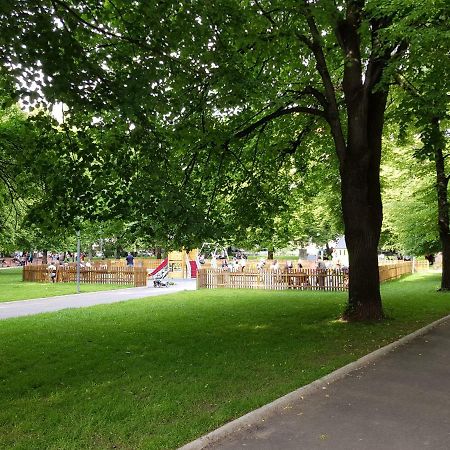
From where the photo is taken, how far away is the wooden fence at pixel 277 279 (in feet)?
74.3

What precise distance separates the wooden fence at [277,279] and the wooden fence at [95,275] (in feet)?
13.6

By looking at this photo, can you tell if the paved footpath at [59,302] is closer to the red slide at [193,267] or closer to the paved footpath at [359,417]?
the red slide at [193,267]

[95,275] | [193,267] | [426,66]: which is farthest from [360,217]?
[193,267]

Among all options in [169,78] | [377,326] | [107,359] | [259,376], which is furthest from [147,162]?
[377,326]

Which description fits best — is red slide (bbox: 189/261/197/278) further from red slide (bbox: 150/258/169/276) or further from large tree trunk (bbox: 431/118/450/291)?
large tree trunk (bbox: 431/118/450/291)

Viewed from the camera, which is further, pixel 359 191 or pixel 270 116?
pixel 270 116

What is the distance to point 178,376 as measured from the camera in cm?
683

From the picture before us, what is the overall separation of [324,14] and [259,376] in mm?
6443

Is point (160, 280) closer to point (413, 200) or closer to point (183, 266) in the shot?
point (183, 266)

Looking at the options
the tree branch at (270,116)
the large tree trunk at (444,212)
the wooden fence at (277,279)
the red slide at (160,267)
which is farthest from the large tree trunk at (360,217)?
the red slide at (160,267)

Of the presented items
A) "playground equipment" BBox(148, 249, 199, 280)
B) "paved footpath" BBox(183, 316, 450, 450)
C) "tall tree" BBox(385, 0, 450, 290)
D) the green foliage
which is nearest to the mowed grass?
"paved footpath" BBox(183, 316, 450, 450)

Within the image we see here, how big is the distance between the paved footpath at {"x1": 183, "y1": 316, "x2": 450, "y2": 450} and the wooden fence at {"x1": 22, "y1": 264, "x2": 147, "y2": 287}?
70.5 ft

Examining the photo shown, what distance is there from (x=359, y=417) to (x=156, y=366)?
3350 millimetres

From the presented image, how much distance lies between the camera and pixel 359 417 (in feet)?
17.0
